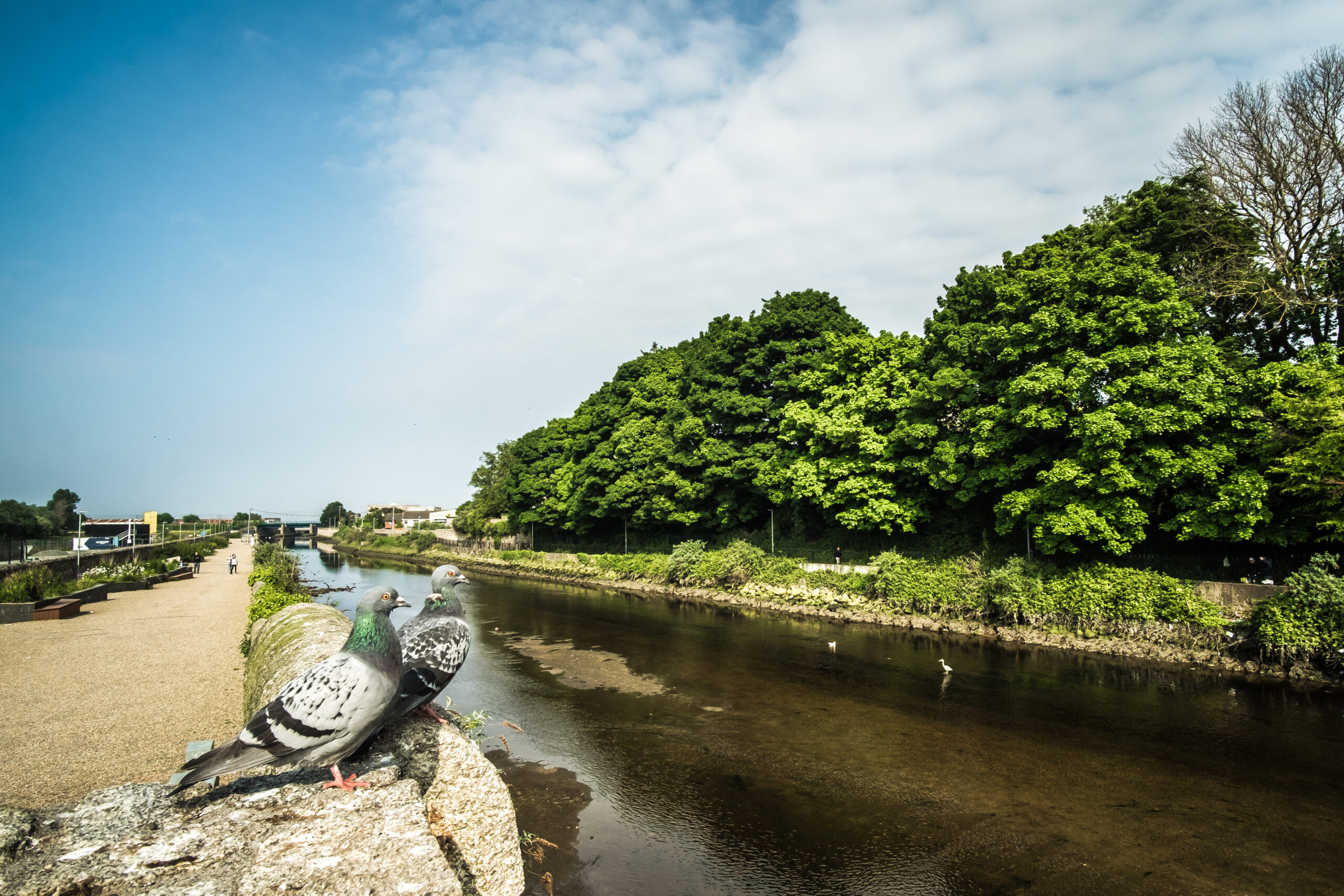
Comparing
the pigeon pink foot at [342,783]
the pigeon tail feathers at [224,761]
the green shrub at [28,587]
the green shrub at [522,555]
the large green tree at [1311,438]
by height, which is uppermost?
the large green tree at [1311,438]

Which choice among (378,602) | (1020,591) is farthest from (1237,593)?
(378,602)

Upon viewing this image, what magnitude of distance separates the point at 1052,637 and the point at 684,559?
19422 mm

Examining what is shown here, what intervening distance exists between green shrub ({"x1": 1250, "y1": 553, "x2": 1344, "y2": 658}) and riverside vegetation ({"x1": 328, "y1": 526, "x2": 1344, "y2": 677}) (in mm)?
21

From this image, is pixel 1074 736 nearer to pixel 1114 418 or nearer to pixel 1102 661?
pixel 1102 661

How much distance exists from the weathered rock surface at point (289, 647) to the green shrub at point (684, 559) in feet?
83.7

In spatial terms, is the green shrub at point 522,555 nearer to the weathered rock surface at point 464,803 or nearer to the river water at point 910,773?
the river water at point 910,773

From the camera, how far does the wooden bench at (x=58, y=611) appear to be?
20.3 meters

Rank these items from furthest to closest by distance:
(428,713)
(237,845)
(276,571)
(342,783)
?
(276,571), (428,713), (342,783), (237,845)

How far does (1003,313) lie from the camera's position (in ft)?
76.7

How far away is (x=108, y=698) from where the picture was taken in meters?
11.7

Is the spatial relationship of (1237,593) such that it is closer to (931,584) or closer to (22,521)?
(931,584)

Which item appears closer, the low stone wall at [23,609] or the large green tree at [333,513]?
the low stone wall at [23,609]

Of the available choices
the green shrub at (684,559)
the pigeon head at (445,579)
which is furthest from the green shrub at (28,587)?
the green shrub at (684,559)

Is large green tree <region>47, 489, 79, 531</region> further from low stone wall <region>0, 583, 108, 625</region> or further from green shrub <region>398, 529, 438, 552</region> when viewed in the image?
low stone wall <region>0, 583, 108, 625</region>
